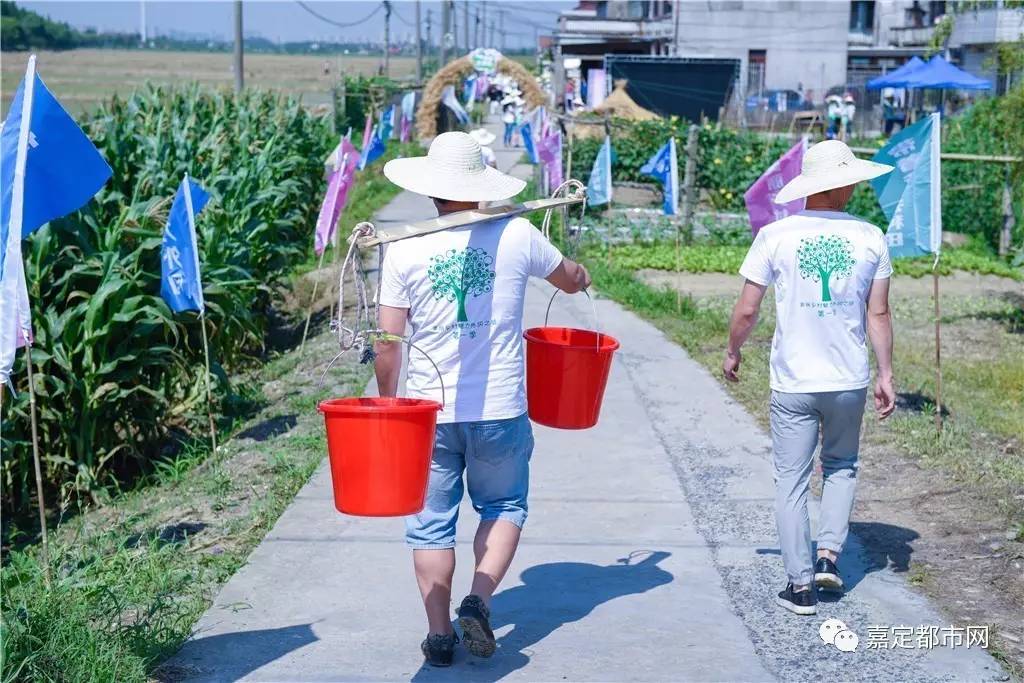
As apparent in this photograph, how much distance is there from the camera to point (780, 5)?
5253cm

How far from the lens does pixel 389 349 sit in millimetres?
4242

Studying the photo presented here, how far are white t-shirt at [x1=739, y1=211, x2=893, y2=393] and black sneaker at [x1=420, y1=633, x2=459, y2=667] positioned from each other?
167 centimetres

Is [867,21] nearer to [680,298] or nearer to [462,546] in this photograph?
[680,298]

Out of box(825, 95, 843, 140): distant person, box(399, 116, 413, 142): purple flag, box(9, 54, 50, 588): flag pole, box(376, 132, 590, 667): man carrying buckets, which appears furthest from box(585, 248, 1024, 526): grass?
box(825, 95, 843, 140): distant person

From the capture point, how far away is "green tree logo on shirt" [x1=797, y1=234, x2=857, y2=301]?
486 centimetres

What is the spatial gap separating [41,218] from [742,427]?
15.3 ft

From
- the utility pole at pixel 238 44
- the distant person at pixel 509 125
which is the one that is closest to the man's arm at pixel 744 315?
the utility pole at pixel 238 44

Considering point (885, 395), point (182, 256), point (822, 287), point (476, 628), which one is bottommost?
point (476, 628)

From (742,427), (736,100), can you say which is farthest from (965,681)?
(736,100)

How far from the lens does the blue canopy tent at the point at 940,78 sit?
2789 cm

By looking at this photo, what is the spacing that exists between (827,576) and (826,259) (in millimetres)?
1291

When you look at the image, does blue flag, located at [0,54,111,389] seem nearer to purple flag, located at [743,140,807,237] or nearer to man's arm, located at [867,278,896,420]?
man's arm, located at [867,278,896,420]

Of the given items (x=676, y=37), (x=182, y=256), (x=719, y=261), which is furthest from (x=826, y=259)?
(x=676, y=37)

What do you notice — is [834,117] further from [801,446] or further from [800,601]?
[800,601]
